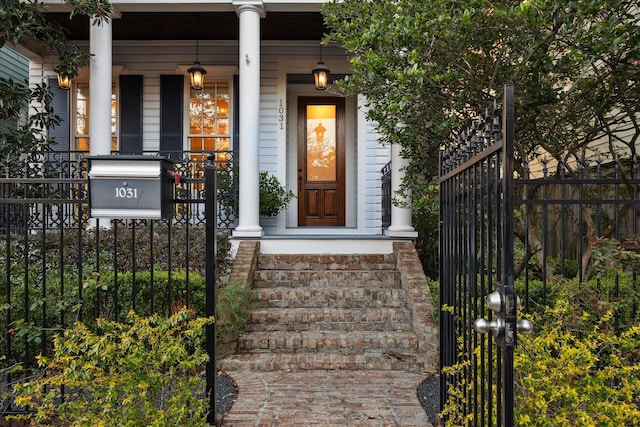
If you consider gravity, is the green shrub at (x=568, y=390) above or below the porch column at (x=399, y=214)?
below

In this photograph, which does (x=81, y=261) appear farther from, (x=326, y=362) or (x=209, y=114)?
(x=209, y=114)

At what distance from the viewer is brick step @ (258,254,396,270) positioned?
21.5ft

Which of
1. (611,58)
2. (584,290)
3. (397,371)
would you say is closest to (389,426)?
(397,371)

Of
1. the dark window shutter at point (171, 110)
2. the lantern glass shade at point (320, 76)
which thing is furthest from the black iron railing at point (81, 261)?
the lantern glass shade at point (320, 76)

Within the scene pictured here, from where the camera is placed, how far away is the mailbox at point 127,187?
306 cm

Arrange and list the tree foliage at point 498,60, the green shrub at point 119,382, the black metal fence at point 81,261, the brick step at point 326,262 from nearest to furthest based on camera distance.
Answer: the green shrub at point 119,382
the black metal fence at point 81,261
the tree foliage at point 498,60
the brick step at point 326,262

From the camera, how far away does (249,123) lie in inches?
273

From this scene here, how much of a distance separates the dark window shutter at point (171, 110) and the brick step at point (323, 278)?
4016 millimetres

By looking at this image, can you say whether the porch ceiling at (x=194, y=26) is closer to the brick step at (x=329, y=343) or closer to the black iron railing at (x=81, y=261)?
the black iron railing at (x=81, y=261)

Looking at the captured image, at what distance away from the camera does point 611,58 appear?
448 centimetres

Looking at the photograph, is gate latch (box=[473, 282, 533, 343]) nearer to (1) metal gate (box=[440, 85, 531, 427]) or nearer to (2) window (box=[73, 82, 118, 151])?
(1) metal gate (box=[440, 85, 531, 427])

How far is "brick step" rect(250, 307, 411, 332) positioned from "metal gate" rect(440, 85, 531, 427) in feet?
6.82

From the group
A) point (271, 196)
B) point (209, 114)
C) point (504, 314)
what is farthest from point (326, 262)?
point (504, 314)

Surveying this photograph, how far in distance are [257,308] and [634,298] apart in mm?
3765
